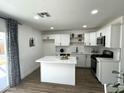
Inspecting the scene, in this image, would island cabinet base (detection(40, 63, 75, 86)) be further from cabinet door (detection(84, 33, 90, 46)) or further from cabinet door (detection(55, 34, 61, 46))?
cabinet door (detection(84, 33, 90, 46))

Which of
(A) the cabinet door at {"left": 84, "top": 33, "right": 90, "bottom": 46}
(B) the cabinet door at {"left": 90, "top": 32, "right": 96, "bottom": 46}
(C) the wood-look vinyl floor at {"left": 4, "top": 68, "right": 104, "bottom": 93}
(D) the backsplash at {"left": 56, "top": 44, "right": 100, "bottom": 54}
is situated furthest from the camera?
(D) the backsplash at {"left": 56, "top": 44, "right": 100, "bottom": 54}

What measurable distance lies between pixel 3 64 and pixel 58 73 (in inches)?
78.8

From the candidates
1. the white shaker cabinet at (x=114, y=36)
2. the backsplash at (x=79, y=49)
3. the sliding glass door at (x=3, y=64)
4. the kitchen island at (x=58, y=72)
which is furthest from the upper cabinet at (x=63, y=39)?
the sliding glass door at (x=3, y=64)

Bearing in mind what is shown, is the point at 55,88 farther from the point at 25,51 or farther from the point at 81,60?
the point at 81,60

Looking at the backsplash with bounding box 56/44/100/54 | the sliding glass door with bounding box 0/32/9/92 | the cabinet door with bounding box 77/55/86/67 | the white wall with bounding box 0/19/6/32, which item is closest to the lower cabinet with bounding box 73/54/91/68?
the cabinet door with bounding box 77/55/86/67

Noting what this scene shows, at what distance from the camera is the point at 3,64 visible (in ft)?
11.7

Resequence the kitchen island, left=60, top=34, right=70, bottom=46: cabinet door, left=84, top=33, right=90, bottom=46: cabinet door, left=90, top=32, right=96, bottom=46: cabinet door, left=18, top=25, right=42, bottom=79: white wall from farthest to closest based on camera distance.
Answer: left=60, top=34, right=70, bottom=46: cabinet door < left=84, top=33, right=90, bottom=46: cabinet door < left=90, top=32, right=96, bottom=46: cabinet door < left=18, top=25, right=42, bottom=79: white wall < the kitchen island

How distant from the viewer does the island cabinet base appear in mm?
3873

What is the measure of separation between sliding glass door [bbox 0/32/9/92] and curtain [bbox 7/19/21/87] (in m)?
0.18

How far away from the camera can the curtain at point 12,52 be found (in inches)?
135

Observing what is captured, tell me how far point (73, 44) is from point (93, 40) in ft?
4.49

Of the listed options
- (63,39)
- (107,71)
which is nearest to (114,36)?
(107,71)

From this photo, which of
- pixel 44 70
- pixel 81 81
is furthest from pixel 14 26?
pixel 81 81

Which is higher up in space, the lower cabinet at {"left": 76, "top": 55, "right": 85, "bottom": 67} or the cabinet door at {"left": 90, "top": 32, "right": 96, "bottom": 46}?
the cabinet door at {"left": 90, "top": 32, "right": 96, "bottom": 46}
